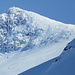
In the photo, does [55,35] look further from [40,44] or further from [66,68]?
[66,68]

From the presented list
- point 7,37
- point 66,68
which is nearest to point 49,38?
point 7,37

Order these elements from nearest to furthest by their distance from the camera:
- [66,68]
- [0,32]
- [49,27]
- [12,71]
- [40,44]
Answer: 1. [66,68]
2. [12,71]
3. [40,44]
4. [49,27]
5. [0,32]

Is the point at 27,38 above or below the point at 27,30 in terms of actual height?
below

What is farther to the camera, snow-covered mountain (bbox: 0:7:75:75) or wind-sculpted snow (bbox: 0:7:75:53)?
wind-sculpted snow (bbox: 0:7:75:53)

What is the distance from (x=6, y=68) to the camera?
4065 inches

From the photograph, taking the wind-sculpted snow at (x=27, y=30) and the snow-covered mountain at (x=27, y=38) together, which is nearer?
the snow-covered mountain at (x=27, y=38)

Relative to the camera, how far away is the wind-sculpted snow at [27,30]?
124 metres

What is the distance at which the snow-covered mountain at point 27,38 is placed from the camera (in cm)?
10644

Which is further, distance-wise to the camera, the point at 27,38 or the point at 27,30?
the point at 27,30

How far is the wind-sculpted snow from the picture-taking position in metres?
124

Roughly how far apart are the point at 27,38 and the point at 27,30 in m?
5.38

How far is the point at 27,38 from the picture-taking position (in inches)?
5207

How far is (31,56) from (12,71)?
641 inches

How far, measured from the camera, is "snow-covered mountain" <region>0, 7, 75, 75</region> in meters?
106
